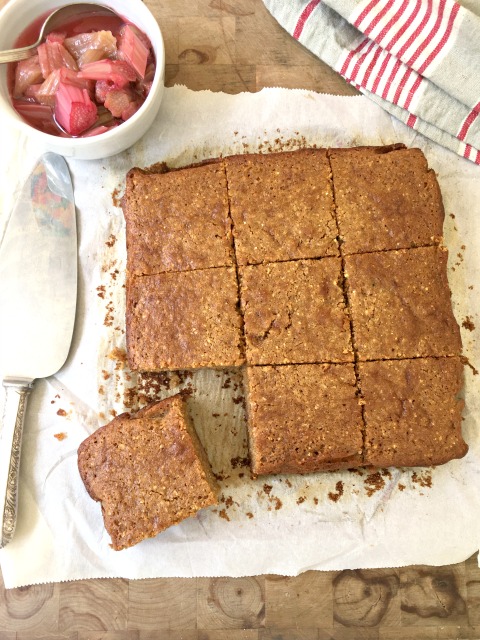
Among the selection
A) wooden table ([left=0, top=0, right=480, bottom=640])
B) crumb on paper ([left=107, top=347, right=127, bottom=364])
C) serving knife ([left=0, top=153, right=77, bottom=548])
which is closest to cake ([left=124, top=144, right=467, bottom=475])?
crumb on paper ([left=107, top=347, right=127, bottom=364])

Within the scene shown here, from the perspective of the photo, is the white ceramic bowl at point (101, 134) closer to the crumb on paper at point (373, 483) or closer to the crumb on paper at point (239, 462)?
the crumb on paper at point (239, 462)

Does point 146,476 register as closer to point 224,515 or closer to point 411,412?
point 224,515

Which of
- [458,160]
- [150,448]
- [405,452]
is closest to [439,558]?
[405,452]

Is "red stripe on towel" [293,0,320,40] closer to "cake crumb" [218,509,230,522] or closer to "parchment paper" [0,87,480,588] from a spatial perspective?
"parchment paper" [0,87,480,588]

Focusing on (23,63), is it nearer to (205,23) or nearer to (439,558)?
(205,23)

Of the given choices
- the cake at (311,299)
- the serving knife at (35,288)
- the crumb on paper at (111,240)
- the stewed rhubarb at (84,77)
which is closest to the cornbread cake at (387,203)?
the cake at (311,299)

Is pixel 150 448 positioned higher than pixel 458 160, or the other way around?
pixel 458 160
